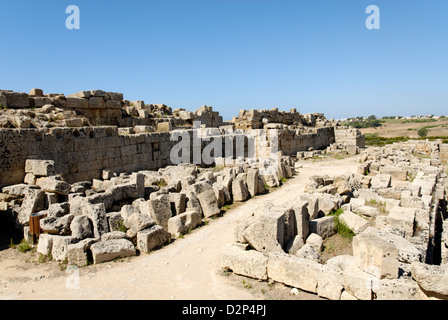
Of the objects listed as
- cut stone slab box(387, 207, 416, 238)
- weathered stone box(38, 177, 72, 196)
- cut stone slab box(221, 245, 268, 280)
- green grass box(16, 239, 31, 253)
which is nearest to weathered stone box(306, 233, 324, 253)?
cut stone slab box(221, 245, 268, 280)

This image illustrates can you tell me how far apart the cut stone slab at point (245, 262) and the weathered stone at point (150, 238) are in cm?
165

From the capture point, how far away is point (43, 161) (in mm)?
9258

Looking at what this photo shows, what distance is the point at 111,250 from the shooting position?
19.8 ft

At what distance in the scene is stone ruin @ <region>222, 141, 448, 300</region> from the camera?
165 inches

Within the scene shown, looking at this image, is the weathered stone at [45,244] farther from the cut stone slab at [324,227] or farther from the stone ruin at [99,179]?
A: the cut stone slab at [324,227]

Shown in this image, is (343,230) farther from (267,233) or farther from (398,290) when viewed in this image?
(398,290)

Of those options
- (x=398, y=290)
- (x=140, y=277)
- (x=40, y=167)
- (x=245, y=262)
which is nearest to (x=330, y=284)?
(x=398, y=290)

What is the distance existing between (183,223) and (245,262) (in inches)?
102

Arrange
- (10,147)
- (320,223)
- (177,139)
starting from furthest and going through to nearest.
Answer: (177,139)
(10,147)
(320,223)

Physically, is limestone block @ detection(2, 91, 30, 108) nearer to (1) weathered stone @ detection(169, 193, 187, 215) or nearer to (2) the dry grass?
(1) weathered stone @ detection(169, 193, 187, 215)
